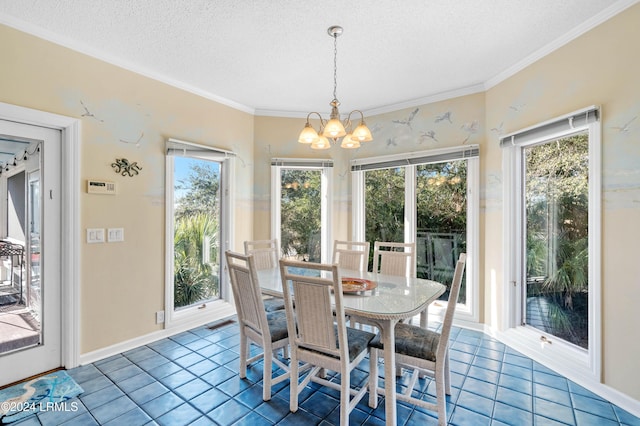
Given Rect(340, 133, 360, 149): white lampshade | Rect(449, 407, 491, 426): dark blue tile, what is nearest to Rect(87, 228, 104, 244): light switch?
Rect(340, 133, 360, 149): white lampshade

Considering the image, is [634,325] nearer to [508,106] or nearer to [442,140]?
[508,106]

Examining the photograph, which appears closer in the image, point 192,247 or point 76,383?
point 76,383

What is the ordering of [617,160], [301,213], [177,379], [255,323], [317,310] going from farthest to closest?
[301,213], [177,379], [255,323], [617,160], [317,310]

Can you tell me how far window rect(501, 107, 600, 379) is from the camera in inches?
91.7

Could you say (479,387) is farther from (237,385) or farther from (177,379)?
(177,379)

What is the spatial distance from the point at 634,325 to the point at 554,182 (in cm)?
124

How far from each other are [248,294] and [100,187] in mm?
1691

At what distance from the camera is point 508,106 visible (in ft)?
10.1

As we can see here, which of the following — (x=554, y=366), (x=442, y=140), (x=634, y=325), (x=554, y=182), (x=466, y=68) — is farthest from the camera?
(x=442, y=140)

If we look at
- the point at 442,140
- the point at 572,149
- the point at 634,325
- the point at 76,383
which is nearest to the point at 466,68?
the point at 442,140

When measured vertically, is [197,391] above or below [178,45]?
below

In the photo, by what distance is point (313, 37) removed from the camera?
2.48m

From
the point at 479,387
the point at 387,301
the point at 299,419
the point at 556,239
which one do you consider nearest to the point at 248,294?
the point at 299,419

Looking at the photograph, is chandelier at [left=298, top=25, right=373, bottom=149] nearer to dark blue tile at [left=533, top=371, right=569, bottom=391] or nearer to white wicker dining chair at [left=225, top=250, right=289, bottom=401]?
white wicker dining chair at [left=225, top=250, right=289, bottom=401]
